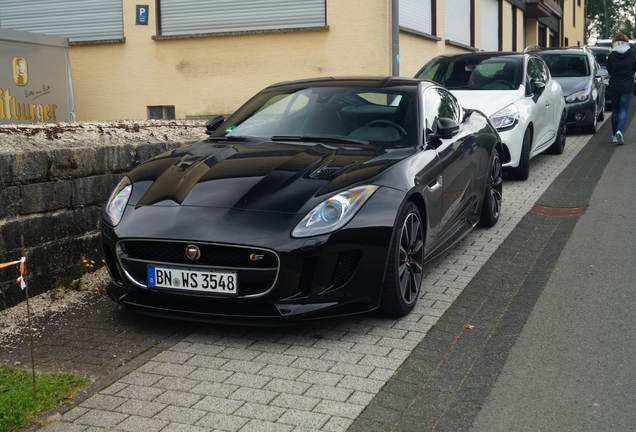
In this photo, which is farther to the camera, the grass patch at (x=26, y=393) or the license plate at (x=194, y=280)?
the license plate at (x=194, y=280)

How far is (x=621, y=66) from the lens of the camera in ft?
43.1

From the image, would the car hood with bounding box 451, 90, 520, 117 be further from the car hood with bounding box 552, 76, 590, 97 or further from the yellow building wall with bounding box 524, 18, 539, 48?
the yellow building wall with bounding box 524, 18, 539, 48

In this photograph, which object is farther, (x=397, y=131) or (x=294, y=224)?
(x=397, y=131)

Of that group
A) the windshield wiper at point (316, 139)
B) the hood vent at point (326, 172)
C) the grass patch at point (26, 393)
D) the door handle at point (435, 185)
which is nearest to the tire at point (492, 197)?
the door handle at point (435, 185)

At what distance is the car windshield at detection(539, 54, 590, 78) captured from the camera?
53.1 feet

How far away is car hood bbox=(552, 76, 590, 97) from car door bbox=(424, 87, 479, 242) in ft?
31.0

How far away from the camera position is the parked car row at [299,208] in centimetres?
421

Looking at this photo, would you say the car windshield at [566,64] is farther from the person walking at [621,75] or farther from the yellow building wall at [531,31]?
the yellow building wall at [531,31]

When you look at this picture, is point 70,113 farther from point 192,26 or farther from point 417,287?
point 417,287

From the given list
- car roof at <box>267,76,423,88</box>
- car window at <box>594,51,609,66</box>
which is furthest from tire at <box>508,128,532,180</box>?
car window at <box>594,51,609,66</box>

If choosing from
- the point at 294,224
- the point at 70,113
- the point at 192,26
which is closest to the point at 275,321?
the point at 294,224

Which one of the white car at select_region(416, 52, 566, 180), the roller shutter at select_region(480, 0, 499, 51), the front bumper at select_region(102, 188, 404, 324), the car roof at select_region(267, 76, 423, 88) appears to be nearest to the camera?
the front bumper at select_region(102, 188, 404, 324)

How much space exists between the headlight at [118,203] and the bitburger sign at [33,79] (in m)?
6.78

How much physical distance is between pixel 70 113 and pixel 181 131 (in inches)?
239
